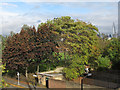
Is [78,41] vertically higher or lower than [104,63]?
higher

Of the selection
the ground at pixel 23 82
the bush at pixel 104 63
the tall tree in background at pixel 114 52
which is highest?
the tall tree in background at pixel 114 52

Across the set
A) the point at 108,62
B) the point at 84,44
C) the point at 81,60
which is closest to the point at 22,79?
the point at 81,60

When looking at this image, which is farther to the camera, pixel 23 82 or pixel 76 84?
pixel 23 82

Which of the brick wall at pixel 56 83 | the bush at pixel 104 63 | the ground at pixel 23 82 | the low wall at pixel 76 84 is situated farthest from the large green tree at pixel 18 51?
the bush at pixel 104 63

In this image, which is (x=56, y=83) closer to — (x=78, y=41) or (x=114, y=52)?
(x=78, y=41)

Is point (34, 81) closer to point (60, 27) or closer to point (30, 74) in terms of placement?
point (30, 74)

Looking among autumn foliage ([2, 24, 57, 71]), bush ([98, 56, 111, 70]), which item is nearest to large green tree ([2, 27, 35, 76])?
autumn foliage ([2, 24, 57, 71])

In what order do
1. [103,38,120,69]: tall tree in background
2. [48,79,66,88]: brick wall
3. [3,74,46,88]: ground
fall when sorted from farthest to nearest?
[103,38,120,69]: tall tree in background
[3,74,46,88]: ground
[48,79,66,88]: brick wall

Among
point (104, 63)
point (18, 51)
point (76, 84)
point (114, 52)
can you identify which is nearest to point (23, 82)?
point (18, 51)

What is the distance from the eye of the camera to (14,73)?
51.8 feet

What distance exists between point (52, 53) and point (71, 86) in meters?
4.48

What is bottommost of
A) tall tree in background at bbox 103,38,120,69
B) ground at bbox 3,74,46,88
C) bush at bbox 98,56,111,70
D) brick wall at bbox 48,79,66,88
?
ground at bbox 3,74,46,88

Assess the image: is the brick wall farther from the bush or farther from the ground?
the bush

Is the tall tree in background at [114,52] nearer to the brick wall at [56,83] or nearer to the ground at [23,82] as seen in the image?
the brick wall at [56,83]
